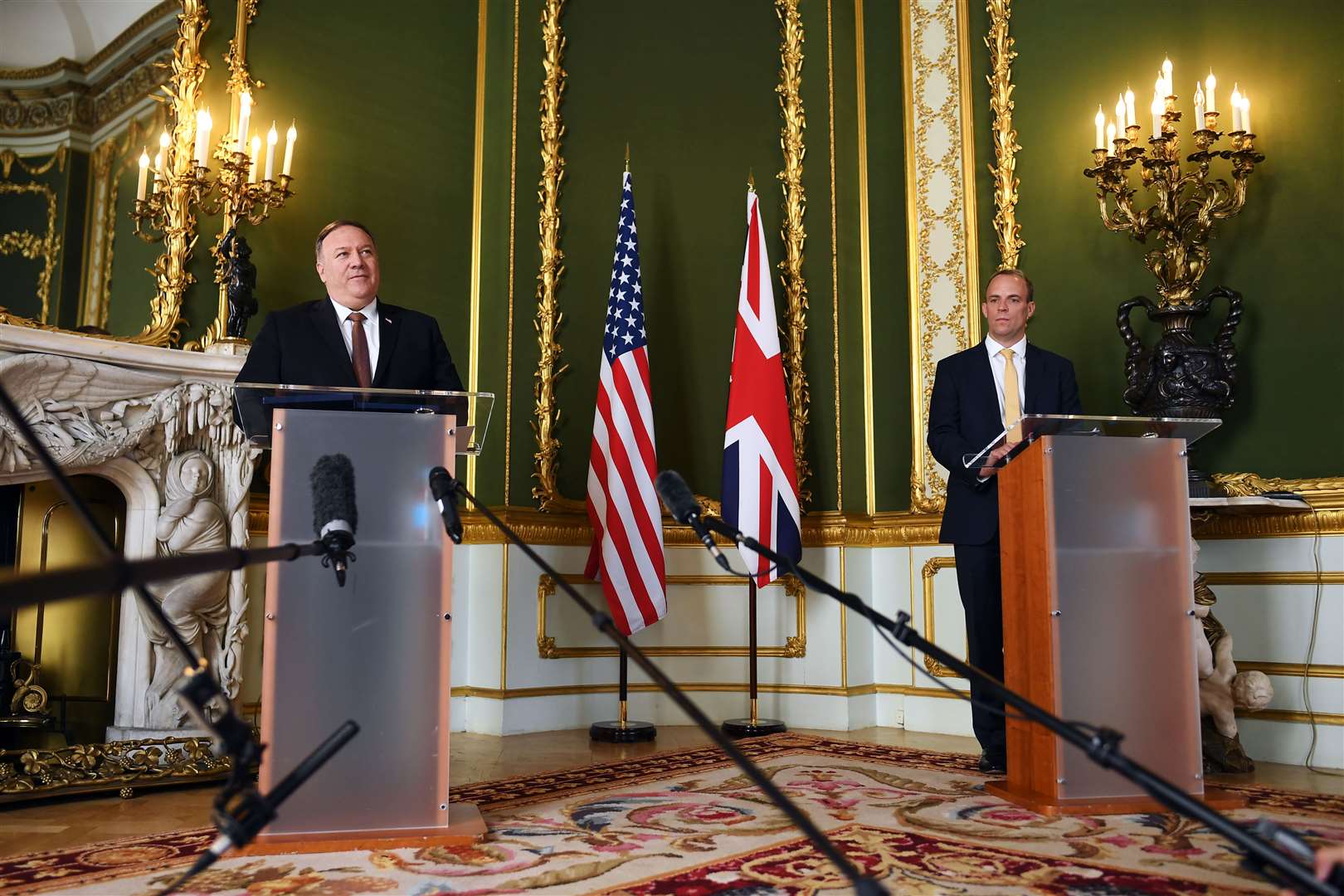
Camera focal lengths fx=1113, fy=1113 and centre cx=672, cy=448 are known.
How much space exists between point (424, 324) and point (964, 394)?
1914mm

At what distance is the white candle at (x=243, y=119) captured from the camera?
4332 millimetres

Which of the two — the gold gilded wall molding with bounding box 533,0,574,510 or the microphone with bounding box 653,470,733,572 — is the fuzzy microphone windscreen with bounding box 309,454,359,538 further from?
the gold gilded wall molding with bounding box 533,0,574,510

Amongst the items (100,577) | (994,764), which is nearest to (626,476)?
(994,764)

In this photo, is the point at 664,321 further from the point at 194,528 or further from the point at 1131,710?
the point at 1131,710

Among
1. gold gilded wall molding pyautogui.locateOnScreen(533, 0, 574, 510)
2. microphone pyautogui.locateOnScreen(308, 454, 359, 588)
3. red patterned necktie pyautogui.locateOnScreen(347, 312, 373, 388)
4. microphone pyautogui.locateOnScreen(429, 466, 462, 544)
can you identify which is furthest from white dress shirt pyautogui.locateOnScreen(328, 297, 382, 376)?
gold gilded wall molding pyautogui.locateOnScreen(533, 0, 574, 510)


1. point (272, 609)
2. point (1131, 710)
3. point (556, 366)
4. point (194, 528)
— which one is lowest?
point (1131, 710)

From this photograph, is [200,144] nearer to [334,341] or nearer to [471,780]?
[334,341]

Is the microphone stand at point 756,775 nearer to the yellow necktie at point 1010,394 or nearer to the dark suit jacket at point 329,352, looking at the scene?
the dark suit jacket at point 329,352

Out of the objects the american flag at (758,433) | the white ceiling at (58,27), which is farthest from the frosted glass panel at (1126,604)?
the white ceiling at (58,27)

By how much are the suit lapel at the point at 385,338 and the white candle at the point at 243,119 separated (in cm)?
171

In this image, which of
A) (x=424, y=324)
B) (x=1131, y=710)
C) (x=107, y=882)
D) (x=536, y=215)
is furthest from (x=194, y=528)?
(x=1131, y=710)

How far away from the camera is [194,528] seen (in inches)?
152

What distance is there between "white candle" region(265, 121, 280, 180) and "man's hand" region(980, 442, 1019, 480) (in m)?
2.92

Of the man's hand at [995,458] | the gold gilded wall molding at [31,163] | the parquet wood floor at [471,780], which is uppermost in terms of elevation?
the gold gilded wall molding at [31,163]
